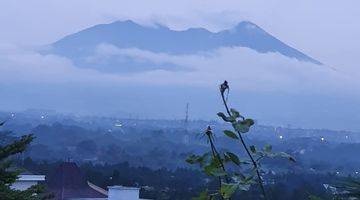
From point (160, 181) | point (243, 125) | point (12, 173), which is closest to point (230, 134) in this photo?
point (243, 125)

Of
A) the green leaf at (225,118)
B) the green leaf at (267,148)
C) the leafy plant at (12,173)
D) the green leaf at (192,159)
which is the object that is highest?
the green leaf at (225,118)

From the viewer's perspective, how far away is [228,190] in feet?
4.29

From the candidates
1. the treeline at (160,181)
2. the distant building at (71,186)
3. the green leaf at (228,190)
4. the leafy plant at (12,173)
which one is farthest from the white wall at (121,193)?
the green leaf at (228,190)

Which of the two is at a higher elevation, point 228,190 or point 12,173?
point 228,190

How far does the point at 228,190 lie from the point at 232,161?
12 cm

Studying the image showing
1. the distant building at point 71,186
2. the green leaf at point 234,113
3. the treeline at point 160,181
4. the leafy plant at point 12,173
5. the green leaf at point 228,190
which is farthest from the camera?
the treeline at point 160,181

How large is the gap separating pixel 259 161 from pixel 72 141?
76.6 metres

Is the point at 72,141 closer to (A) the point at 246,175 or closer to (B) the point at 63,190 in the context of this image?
(B) the point at 63,190

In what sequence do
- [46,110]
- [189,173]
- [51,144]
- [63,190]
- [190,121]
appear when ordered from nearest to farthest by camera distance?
[63,190]
[189,173]
[51,144]
[190,121]
[46,110]

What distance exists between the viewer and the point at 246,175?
4.56 feet

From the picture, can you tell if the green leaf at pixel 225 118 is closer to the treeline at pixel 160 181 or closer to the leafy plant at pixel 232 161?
the leafy plant at pixel 232 161

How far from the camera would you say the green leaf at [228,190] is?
1304mm

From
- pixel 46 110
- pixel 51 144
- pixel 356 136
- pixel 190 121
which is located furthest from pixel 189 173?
pixel 46 110

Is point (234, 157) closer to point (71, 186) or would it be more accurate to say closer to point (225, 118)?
point (225, 118)
